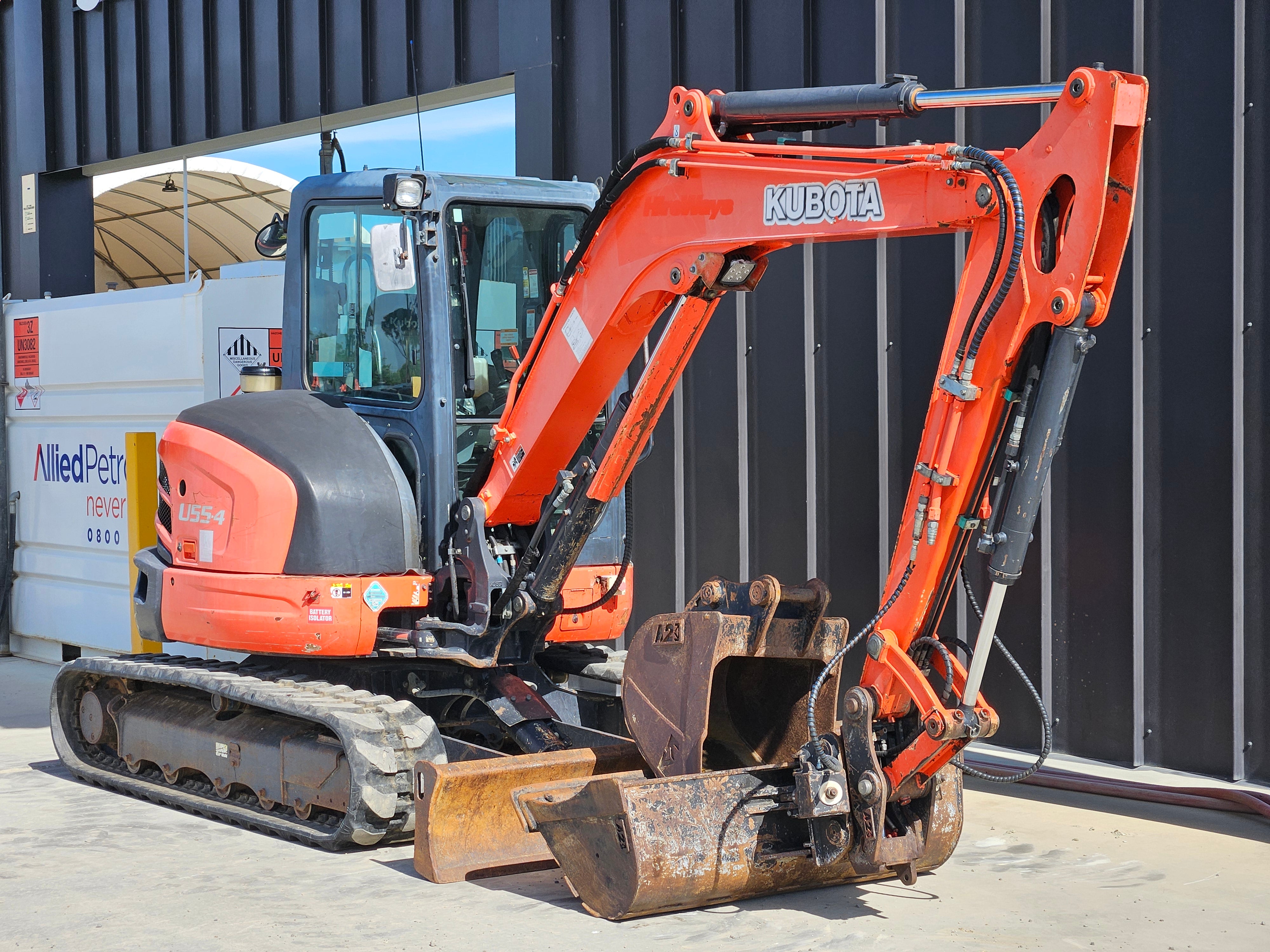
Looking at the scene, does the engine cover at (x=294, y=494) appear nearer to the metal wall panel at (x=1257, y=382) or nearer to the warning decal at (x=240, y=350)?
the warning decal at (x=240, y=350)

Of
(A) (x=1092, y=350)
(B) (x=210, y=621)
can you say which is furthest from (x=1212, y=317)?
(B) (x=210, y=621)

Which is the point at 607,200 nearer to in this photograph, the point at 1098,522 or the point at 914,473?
the point at 914,473

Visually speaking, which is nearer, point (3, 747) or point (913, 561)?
point (913, 561)

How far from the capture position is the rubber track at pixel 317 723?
5.90 metres

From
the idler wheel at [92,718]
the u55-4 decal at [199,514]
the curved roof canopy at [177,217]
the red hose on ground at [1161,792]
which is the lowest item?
the red hose on ground at [1161,792]

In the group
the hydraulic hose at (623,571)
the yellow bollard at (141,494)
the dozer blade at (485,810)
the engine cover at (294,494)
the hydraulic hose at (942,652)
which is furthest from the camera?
the yellow bollard at (141,494)

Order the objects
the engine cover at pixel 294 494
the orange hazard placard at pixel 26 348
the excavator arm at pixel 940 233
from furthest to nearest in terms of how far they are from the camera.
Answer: the orange hazard placard at pixel 26 348 < the engine cover at pixel 294 494 < the excavator arm at pixel 940 233

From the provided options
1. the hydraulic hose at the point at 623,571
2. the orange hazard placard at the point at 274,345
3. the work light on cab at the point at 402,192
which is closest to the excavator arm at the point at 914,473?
the hydraulic hose at the point at 623,571

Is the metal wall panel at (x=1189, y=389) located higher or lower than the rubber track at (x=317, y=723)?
higher

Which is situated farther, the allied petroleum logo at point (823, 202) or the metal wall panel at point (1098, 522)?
the metal wall panel at point (1098, 522)

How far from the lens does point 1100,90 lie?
443cm

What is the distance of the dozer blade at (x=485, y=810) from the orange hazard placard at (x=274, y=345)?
4.37 metres

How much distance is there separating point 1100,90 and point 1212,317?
2913mm

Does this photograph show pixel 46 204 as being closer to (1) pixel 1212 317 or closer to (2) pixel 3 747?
(2) pixel 3 747
